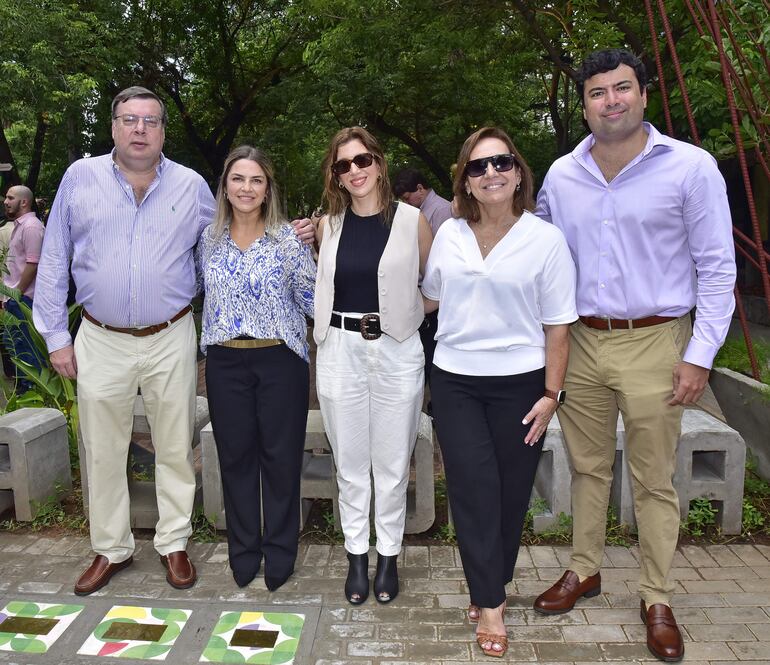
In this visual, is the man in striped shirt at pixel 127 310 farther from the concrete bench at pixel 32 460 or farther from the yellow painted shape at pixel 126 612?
the concrete bench at pixel 32 460

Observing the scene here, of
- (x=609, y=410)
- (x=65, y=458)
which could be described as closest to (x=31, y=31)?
(x=65, y=458)

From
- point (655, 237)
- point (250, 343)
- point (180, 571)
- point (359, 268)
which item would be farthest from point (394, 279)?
point (180, 571)

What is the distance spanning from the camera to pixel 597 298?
122 inches

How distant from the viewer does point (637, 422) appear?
10.1ft

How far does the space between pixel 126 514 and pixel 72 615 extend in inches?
20.7

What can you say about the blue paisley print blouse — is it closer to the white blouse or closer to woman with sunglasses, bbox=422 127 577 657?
woman with sunglasses, bbox=422 127 577 657

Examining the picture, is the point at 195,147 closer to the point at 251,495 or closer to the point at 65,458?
the point at 65,458

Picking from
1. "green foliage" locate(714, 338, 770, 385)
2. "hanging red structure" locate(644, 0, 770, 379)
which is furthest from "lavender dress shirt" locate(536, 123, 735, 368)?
"green foliage" locate(714, 338, 770, 385)

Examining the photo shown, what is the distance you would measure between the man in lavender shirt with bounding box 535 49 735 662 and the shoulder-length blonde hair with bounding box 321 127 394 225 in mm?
702

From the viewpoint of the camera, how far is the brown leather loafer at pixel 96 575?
3.62 metres

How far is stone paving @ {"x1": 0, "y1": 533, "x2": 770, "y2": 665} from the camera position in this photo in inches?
122

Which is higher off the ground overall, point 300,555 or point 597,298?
point 597,298

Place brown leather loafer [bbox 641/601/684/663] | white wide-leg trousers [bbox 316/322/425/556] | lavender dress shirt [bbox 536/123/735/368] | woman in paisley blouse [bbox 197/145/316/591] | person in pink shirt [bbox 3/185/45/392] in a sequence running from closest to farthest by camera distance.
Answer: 1. lavender dress shirt [bbox 536/123/735/368]
2. brown leather loafer [bbox 641/601/684/663]
3. white wide-leg trousers [bbox 316/322/425/556]
4. woman in paisley blouse [bbox 197/145/316/591]
5. person in pink shirt [bbox 3/185/45/392]

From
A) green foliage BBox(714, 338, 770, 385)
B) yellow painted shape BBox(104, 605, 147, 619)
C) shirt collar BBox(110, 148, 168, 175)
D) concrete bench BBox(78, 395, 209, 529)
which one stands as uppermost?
shirt collar BBox(110, 148, 168, 175)
